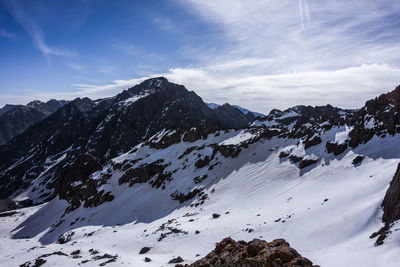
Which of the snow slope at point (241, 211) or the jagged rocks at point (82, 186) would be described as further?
the jagged rocks at point (82, 186)

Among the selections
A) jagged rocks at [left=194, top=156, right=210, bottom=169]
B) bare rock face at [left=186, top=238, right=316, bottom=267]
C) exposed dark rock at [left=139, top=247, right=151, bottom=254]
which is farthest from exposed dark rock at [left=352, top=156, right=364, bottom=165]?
jagged rocks at [left=194, top=156, right=210, bottom=169]

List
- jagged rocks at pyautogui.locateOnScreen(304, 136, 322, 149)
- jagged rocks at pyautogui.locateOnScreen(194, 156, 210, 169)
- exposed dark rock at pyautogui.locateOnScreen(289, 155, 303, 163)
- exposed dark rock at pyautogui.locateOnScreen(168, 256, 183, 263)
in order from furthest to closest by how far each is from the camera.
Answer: jagged rocks at pyautogui.locateOnScreen(194, 156, 210, 169) < jagged rocks at pyautogui.locateOnScreen(304, 136, 322, 149) < exposed dark rock at pyautogui.locateOnScreen(289, 155, 303, 163) < exposed dark rock at pyautogui.locateOnScreen(168, 256, 183, 263)

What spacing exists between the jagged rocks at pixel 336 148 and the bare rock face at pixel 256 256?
3539 centimetres

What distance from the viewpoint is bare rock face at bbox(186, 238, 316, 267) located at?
1339 cm

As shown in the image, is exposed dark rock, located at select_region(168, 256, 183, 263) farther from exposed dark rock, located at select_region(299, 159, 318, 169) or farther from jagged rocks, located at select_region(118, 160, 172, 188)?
jagged rocks, located at select_region(118, 160, 172, 188)

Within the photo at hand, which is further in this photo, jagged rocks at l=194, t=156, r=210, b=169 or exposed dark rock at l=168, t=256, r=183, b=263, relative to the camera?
jagged rocks at l=194, t=156, r=210, b=169

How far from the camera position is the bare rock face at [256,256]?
13.4 m

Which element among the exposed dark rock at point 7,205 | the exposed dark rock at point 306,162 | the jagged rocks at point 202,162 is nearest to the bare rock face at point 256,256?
the exposed dark rock at point 306,162

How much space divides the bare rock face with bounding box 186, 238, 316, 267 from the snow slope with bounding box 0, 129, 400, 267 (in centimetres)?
484

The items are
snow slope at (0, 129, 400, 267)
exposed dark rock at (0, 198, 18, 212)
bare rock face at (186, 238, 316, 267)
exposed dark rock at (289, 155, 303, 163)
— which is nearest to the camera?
bare rock face at (186, 238, 316, 267)

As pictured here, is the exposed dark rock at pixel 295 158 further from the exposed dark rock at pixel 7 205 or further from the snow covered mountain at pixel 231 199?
the exposed dark rock at pixel 7 205

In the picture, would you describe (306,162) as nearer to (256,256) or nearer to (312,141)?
(312,141)

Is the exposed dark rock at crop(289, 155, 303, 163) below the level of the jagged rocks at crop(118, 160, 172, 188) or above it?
above

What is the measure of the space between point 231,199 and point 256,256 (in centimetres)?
3861
